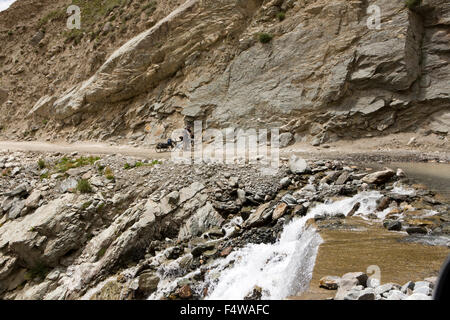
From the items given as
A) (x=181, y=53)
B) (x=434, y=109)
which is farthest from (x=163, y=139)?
(x=434, y=109)

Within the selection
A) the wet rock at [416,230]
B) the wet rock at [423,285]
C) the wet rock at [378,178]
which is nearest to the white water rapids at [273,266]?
the wet rock at [378,178]

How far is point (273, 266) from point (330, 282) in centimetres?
261

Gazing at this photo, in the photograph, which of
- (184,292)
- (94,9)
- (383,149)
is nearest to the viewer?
(184,292)

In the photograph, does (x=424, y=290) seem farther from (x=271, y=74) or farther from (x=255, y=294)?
(x=271, y=74)

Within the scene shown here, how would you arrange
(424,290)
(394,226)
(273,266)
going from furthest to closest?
(273,266) < (394,226) < (424,290)

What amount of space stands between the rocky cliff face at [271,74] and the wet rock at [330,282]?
1382 cm

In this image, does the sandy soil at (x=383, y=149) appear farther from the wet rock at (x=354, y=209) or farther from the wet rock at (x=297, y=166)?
the wet rock at (x=354, y=209)

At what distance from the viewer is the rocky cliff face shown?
16.4 meters

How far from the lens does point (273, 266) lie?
7270mm

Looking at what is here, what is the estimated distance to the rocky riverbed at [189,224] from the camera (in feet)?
24.4

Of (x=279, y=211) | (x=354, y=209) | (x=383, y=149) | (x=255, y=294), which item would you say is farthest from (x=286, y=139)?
(x=255, y=294)

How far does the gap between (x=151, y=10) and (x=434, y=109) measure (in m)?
27.0

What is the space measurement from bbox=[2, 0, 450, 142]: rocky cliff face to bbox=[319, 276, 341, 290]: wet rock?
45.3 feet

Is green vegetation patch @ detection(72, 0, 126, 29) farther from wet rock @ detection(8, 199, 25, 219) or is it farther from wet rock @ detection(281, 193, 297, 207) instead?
wet rock @ detection(281, 193, 297, 207)
